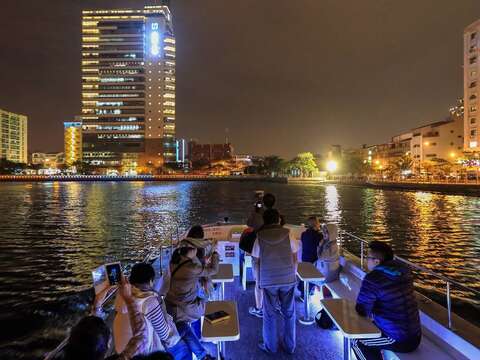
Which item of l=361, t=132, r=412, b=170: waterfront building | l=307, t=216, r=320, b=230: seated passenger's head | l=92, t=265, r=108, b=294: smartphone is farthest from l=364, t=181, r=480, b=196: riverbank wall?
l=92, t=265, r=108, b=294: smartphone

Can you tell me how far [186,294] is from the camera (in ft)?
12.4

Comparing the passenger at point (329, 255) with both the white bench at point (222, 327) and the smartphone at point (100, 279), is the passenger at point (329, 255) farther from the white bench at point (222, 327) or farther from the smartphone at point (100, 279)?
the smartphone at point (100, 279)

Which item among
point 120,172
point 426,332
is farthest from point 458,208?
point 120,172

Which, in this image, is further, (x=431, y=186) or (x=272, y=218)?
(x=431, y=186)

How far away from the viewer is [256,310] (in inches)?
224

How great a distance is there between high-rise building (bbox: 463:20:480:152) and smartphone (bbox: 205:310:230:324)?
94029mm

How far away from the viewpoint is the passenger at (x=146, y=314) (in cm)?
294

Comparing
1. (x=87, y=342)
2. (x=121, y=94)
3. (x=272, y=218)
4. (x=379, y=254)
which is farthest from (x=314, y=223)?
(x=121, y=94)

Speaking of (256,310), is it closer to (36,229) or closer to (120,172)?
(36,229)

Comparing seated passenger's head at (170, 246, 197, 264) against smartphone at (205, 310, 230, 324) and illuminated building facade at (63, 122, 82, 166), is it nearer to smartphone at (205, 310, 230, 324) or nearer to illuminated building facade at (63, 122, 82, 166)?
smartphone at (205, 310, 230, 324)

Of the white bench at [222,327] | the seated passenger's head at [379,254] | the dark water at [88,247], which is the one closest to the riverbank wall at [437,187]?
the dark water at [88,247]

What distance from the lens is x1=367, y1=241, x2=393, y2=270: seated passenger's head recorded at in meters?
3.40

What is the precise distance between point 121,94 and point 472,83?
147 meters

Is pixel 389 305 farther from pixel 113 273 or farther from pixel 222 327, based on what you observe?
pixel 113 273
